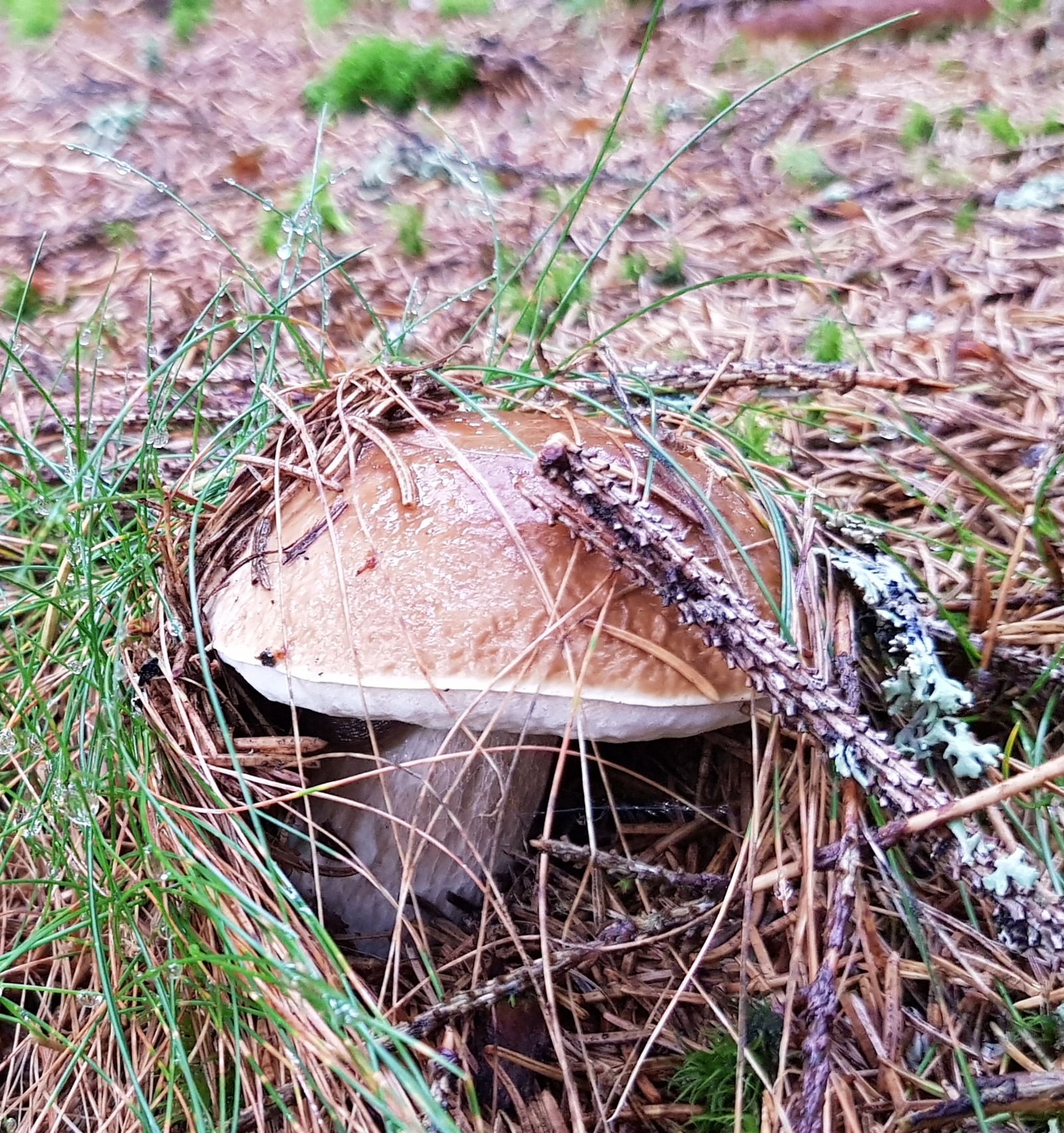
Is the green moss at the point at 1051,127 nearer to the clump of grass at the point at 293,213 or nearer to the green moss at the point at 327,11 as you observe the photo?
the clump of grass at the point at 293,213

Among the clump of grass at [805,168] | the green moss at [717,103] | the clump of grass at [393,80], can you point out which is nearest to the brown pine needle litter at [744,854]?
the clump of grass at [805,168]

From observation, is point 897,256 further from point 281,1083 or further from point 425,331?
point 281,1083

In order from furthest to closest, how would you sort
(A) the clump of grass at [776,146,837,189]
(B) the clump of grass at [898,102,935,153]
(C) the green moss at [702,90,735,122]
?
(C) the green moss at [702,90,735,122]
(B) the clump of grass at [898,102,935,153]
(A) the clump of grass at [776,146,837,189]

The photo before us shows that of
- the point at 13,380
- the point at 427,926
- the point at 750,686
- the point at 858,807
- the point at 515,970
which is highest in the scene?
the point at 13,380

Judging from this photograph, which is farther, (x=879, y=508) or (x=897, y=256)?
(x=897, y=256)

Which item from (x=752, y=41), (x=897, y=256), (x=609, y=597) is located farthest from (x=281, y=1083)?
(x=752, y=41)

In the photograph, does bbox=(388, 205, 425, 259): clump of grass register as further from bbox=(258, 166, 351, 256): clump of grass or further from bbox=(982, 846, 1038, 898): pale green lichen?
bbox=(982, 846, 1038, 898): pale green lichen

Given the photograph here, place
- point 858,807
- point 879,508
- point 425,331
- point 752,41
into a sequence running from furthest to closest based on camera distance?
1. point 752,41
2. point 425,331
3. point 879,508
4. point 858,807

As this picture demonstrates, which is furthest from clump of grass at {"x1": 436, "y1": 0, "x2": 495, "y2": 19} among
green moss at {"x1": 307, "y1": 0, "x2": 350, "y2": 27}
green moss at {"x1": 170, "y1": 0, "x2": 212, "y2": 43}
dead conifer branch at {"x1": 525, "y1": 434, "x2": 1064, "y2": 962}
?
dead conifer branch at {"x1": 525, "y1": 434, "x2": 1064, "y2": 962}
